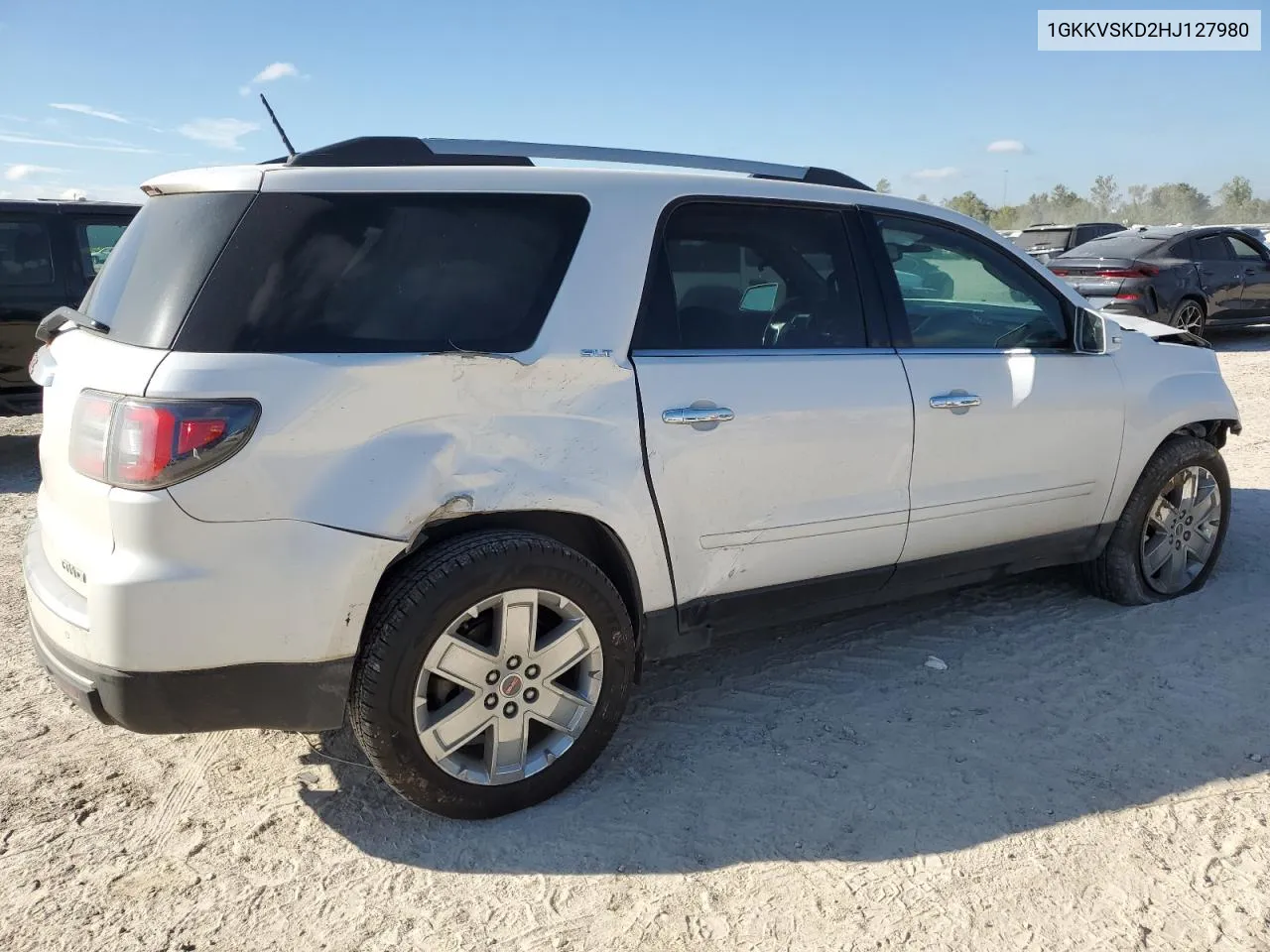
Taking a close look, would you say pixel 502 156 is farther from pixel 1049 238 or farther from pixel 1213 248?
pixel 1049 238

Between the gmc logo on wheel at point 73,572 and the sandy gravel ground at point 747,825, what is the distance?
2.63 feet

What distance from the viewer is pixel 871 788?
303cm

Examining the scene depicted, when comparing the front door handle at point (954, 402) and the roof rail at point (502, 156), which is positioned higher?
the roof rail at point (502, 156)

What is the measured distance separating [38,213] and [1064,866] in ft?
26.6

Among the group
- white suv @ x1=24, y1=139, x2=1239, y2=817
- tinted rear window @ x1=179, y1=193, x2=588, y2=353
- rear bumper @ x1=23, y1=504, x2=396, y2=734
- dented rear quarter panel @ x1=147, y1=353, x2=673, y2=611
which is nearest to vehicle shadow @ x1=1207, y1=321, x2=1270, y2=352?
white suv @ x1=24, y1=139, x2=1239, y2=817

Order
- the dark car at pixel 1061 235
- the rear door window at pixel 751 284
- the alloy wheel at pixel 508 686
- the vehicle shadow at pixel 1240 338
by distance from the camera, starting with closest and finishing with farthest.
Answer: the alloy wheel at pixel 508 686
the rear door window at pixel 751 284
the vehicle shadow at pixel 1240 338
the dark car at pixel 1061 235

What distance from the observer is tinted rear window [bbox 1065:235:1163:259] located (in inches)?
499

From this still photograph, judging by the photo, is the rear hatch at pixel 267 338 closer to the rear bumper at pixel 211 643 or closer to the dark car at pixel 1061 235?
the rear bumper at pixel 211 643


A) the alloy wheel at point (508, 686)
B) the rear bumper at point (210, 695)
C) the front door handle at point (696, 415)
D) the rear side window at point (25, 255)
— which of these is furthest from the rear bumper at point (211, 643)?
the rear side window at point (25, 255)

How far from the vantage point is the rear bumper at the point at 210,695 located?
96.2 inches

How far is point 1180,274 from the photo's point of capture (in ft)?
41.2

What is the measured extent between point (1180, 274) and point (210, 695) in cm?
1327

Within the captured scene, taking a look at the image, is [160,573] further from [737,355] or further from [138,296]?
[737,355]

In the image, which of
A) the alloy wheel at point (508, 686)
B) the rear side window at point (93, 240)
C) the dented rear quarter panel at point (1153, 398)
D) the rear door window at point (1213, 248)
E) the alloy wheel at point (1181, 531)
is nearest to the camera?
the alloy wheel at point (508, 686)
